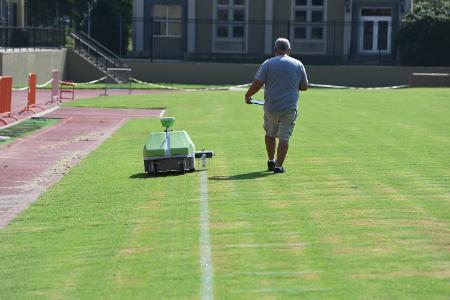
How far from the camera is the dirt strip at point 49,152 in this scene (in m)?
13.3

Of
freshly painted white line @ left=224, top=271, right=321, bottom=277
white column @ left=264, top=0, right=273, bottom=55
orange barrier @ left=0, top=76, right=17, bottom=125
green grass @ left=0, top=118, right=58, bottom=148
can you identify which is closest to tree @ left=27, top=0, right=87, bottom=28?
white column @ left=264, top=0, right=273, bottom=55

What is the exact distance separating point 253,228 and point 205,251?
1.04m

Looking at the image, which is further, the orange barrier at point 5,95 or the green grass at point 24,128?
the orange barrier at point 5,95

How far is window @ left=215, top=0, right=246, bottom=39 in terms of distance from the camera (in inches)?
2250

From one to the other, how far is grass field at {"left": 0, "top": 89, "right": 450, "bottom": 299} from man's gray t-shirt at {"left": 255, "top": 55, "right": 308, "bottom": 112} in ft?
3.17

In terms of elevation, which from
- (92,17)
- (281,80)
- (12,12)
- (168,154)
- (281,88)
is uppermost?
(12,12)

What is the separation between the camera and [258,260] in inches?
328

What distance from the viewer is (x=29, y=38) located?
156ft

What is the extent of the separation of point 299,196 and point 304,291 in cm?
428

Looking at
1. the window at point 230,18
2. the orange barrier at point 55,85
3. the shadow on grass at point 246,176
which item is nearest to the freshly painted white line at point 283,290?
the shadow on grass at point 246,176

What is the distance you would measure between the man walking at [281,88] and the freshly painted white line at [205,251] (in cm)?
167

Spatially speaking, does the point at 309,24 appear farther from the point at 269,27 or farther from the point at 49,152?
the point at 49,152

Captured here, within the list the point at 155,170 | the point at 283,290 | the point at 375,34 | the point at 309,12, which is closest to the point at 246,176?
the point at 155,170

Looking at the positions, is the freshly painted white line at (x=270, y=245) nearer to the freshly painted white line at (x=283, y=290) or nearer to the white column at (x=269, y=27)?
the freshly painted white line at (x=283, y=290)
